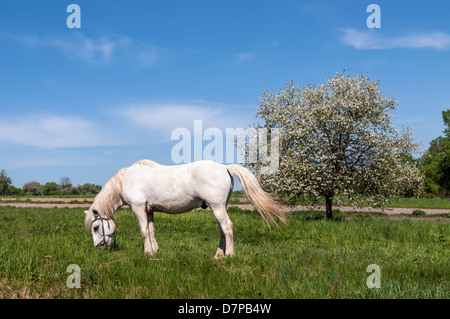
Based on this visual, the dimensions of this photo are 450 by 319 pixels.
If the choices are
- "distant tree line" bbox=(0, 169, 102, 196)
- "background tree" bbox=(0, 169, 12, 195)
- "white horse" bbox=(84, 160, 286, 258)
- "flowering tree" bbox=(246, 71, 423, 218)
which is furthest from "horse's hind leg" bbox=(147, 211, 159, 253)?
"background tree" bbox=(0, 169, 12, 195)

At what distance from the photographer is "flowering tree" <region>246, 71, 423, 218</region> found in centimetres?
1816

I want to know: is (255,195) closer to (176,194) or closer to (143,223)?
(176,194)

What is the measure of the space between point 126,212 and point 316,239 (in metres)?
12.3

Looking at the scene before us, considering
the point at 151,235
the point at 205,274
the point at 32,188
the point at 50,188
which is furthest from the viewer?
the point at 50,188

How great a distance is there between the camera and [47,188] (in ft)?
289

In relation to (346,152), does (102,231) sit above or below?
below

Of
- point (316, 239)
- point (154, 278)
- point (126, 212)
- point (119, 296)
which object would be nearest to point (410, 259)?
point (316, 239)

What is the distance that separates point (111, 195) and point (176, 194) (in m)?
2.07

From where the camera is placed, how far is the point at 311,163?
60.2 feet

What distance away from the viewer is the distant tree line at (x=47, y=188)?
79.4 m

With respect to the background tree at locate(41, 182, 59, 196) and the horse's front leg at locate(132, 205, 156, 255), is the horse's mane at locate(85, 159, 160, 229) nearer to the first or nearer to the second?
the horse's front leg at locate(132, 205, 156, 255)

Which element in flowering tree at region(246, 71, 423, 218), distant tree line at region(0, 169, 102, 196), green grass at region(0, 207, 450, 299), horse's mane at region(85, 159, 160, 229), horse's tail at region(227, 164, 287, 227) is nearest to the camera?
green grass at region(0, 207, 450, 299)

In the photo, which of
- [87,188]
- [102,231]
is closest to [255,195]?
[102,231]
